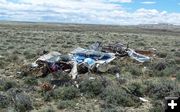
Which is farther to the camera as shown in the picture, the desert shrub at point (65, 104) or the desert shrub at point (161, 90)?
the desert shrub at point (161, 90)

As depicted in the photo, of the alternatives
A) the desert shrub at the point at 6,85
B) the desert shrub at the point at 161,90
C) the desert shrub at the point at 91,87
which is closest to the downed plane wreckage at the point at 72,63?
the desert shrub at the point at 91,87

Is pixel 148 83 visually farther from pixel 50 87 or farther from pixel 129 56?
pixel 129 56

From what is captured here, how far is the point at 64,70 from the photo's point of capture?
1598 cm

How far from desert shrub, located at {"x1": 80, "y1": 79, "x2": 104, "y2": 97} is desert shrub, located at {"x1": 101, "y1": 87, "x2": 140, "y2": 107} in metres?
0.47

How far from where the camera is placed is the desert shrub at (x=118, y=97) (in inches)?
429

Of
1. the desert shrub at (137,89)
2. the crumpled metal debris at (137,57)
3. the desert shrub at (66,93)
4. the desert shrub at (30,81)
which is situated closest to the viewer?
the desert shrub at (66,93)

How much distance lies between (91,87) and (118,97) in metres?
1.67

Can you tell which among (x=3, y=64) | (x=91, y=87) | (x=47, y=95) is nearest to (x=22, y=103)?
(x=47, y=95)

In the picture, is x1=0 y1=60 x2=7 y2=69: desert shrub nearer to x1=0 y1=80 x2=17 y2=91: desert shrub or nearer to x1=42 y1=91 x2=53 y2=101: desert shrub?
x1=0 y1=80 x2=17 y2=91: desert shrub

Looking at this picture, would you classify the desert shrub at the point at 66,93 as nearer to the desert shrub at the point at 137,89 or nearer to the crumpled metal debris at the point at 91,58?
the desert shrub at the point at 137,89

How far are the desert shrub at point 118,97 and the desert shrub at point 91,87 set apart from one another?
1.55ft

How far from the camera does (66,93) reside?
11672mm

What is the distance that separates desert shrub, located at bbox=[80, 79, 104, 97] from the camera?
12.2 m

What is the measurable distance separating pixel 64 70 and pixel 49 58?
3.95 ft
